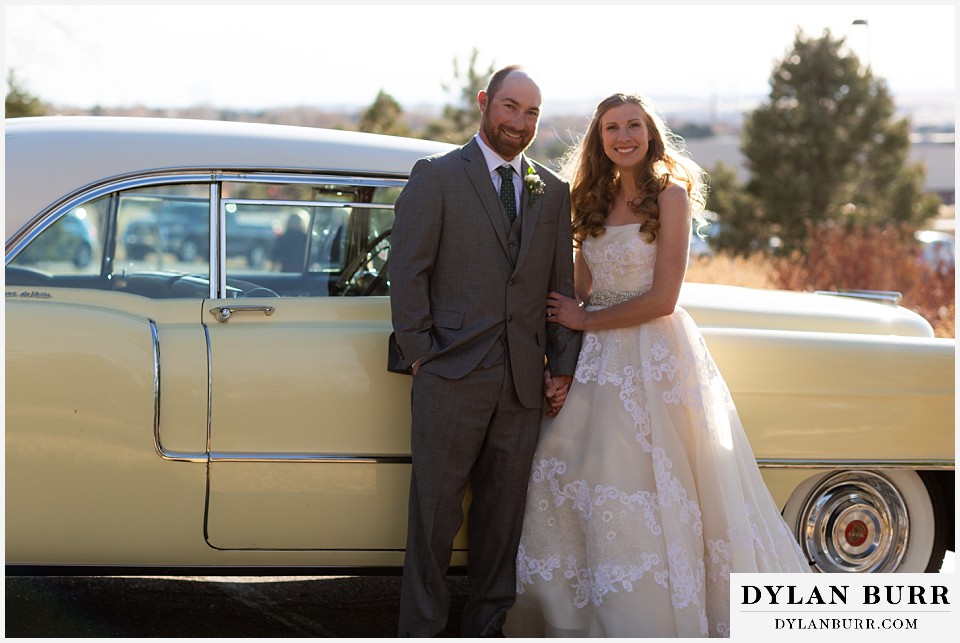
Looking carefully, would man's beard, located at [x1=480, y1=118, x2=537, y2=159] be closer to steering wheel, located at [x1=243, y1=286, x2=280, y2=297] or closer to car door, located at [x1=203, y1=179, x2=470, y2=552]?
car door, located at [x1=203, y1=179, x2=470, y2=552]

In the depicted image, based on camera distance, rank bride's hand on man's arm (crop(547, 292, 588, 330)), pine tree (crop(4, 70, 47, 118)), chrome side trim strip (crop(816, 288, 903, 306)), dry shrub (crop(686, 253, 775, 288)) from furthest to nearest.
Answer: pine tree (crop(4, 70, 47, 118)) < dry shrub (crop(686, 253, 775, 288)) < chrome side trim strip (crop(816, 288, 903, 306)) < bride's hand on man's arm (crop(547, 292, 588, 330))

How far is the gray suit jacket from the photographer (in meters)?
3.45

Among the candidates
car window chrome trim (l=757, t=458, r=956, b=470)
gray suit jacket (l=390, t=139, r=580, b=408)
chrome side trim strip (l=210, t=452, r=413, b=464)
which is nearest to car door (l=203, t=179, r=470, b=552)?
chrome side trim strip (l=210, t=452, r=413, b=464)

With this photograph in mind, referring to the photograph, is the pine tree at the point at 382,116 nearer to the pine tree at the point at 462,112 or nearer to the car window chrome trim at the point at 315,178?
the pine tree at the point at 462,112

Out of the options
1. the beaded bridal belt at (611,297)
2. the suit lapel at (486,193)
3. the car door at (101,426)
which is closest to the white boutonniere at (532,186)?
the suit lapel at (486,193)

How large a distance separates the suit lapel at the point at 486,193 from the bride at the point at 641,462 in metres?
0.35

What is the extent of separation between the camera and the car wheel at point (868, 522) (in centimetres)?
412

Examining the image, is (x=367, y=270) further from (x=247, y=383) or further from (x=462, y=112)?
(x=462, y=112)

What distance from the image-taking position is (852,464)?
13.1 ft

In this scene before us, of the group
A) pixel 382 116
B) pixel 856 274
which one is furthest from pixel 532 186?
pixel 382 116

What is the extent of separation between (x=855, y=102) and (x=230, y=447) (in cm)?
2054

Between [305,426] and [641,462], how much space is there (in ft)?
3.88

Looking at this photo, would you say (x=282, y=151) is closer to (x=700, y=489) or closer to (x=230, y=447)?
(x=230, y=447)

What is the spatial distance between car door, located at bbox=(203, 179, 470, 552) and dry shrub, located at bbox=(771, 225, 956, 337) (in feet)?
20.0
